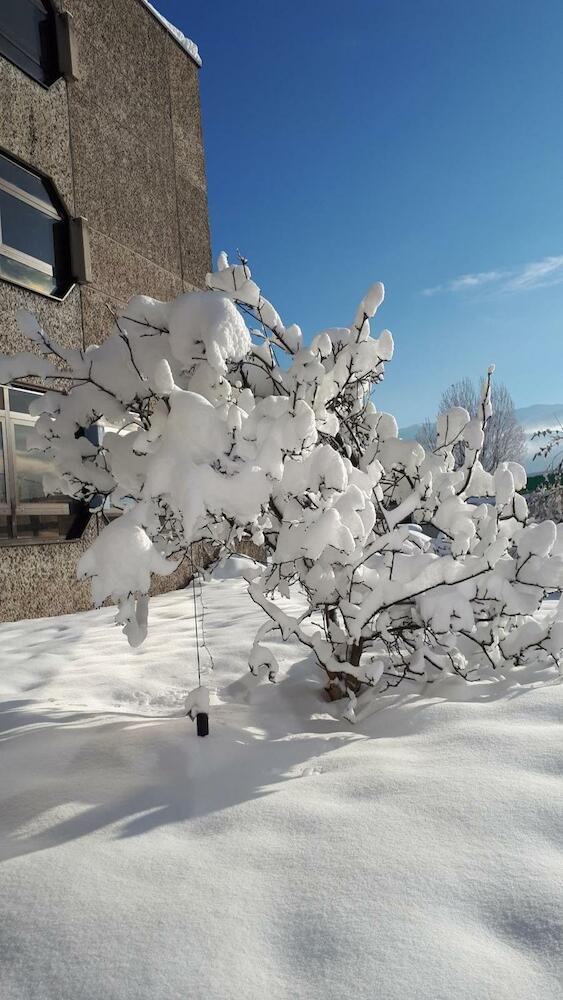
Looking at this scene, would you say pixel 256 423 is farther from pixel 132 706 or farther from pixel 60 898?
pixel 132 706

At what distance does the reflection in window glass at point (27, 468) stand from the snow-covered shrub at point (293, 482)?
332 centimetres

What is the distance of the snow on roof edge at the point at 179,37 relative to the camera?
28.7 ft

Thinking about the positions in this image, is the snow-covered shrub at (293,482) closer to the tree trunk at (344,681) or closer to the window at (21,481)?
the tree trunk at (344,681)

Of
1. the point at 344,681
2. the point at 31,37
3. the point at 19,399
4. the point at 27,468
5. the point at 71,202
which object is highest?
the point at 31,37

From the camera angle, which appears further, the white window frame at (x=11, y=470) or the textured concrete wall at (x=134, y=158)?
the textured concrete wall at (x=134, y=158)

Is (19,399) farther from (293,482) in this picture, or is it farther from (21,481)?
(293,482)

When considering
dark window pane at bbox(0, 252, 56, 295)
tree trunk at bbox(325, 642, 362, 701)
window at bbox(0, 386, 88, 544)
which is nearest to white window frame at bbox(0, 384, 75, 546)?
window at bbox(0, 386, 88, 544)

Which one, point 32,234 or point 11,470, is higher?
point 32,234

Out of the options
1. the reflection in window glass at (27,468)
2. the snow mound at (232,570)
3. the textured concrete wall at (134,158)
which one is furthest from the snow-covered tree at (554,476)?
the textured concrete wall at (134,158)

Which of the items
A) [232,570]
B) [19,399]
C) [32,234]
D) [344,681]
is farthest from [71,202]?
[344,681]

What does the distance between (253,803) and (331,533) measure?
88cm

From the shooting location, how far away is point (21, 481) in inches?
241

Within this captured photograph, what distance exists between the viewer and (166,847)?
1768 millimetres

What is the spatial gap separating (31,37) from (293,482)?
262 inches
